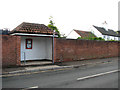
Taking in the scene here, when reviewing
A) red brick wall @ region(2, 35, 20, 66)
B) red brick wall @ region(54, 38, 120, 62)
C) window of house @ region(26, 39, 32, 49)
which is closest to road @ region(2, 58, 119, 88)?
red brick wall @ region(2, 35, 20, 66)

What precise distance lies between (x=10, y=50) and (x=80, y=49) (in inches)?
337

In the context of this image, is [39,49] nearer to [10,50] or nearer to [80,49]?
[10,50]

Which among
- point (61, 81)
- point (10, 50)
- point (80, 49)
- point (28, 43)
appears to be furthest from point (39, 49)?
point (61, 81)

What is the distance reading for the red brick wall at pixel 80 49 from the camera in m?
13.9

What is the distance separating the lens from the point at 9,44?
10.7 metres

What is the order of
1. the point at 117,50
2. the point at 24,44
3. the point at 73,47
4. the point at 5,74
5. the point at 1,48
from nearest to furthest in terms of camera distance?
the point at 5,74
the point at 1,48
the point at 24,44
the point at 73,47
the point at 117,50

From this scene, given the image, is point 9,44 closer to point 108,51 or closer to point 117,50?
point 108,51

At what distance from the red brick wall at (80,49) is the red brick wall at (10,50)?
4.12 meters

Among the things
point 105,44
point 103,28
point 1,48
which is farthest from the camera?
point 103,28

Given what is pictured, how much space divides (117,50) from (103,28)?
84.8ft

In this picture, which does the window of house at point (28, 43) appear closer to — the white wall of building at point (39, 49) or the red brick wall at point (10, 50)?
the white wall of building at point (39, 49)

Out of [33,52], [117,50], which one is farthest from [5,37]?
[117,50]

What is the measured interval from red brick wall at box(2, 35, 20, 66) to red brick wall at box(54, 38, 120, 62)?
4119mm

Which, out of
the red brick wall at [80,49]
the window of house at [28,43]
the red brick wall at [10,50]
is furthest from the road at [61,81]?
the window of house at [28,43]
